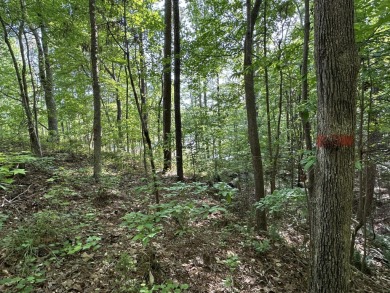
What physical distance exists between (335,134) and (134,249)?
121 inches

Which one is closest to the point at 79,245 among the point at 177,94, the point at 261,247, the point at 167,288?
the point at 167,288

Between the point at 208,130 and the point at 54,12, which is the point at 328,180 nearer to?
the point at 208,130

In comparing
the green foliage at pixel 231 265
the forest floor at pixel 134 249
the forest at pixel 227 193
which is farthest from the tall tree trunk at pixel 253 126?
the green foliage at pixel 231 265

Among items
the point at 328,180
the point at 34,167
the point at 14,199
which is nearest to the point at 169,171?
the point at 34,167

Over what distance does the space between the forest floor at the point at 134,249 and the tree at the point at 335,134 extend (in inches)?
52.4

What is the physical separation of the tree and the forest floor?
1.33m

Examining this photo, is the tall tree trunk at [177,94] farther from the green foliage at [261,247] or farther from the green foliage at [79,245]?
the green foliage at [79,245]

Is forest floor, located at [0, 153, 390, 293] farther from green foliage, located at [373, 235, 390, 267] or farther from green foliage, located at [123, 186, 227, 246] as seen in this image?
green foliage, located at [373, 235, 390, 267]

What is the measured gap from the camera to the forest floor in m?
2.91

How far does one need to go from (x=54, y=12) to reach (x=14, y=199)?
5378 mm

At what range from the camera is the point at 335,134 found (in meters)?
2.07

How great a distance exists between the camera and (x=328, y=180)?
2.15 m

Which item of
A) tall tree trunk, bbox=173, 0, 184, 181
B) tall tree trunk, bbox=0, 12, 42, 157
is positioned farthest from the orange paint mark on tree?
tall tree trunk, bbox=0, 12, 42, 157

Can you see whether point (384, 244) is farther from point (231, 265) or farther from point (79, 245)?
point (79, 245)
